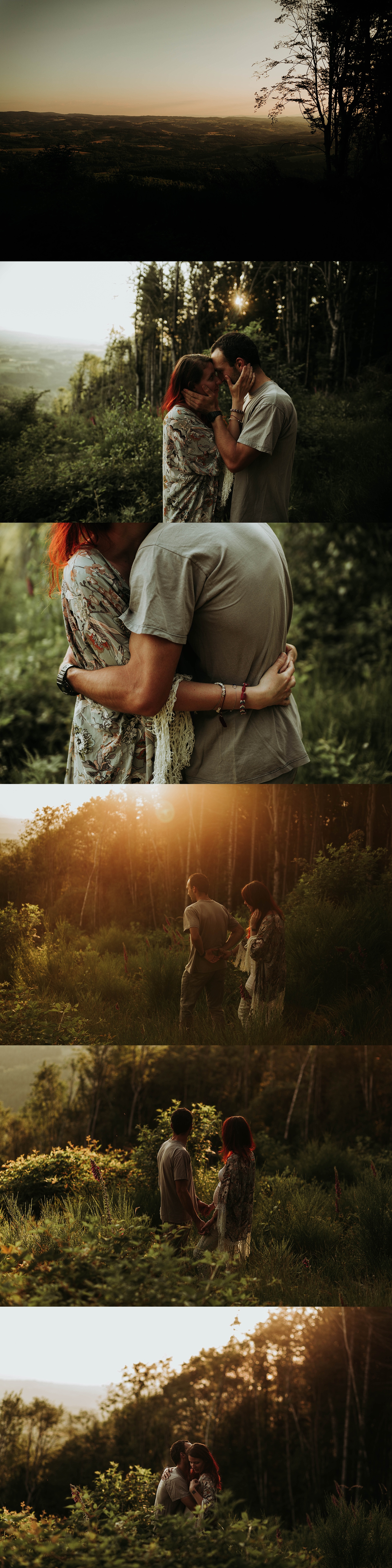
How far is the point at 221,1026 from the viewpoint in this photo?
7.17ft

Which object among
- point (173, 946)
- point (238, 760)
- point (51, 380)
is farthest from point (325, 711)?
point (51, 380)

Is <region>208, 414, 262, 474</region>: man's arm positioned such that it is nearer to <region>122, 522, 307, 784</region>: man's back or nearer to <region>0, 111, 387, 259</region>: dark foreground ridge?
<region>122, 522, 307, 784</region>: man's back

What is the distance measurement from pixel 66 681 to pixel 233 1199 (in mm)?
1338

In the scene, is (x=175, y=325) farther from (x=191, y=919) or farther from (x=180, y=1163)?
(x=180, y=1163)

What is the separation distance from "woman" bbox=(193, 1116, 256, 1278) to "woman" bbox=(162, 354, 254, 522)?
150 cm

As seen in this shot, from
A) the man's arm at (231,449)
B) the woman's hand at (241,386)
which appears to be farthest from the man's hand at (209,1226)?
the woman's hand at (241,386)

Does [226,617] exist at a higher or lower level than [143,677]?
higher

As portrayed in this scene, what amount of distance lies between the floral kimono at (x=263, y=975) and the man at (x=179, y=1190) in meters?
0.36

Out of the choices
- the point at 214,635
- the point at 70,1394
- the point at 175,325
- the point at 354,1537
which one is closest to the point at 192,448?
the point at 175,325

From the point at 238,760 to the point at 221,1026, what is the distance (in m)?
0.65

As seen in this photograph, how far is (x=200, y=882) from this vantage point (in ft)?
7.25

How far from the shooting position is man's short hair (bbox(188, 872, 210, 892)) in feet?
7.24

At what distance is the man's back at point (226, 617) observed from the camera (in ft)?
6.60

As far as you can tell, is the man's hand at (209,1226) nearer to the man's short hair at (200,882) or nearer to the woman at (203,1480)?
the woman at (203,1480)
